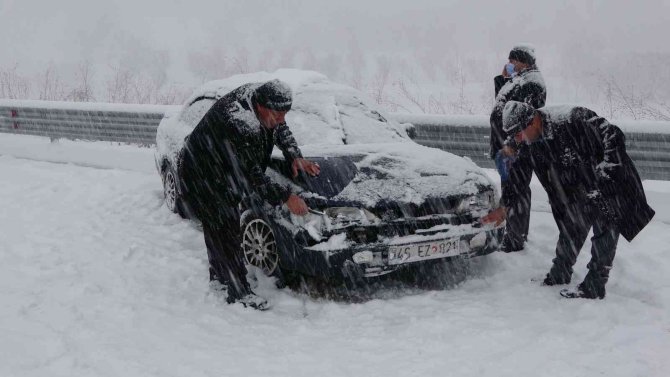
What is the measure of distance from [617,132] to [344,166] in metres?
2.00

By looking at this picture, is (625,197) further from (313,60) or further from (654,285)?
(313,60)

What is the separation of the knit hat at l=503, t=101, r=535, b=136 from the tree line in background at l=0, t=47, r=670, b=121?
13.8 ft

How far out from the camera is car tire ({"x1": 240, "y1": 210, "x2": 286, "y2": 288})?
4969 mm

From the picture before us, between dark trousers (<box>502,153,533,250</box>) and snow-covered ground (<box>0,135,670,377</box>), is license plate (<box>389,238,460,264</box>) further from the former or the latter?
dark trousers (<box>502,153,533,250</box>)

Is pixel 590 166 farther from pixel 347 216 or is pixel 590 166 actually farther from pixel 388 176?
pixel 347 216

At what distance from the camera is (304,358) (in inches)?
152

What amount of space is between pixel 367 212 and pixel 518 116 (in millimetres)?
1286

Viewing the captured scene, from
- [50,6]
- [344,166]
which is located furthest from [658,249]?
[50,6]

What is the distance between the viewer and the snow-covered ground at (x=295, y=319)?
3.67m

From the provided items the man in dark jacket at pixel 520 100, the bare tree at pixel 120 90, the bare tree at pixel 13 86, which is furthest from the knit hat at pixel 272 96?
the bare tree at pixel 13 86

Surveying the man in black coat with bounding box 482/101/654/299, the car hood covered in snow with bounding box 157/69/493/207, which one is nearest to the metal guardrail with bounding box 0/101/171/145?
the car hood covered in snow with bounding box 157/69/493/207

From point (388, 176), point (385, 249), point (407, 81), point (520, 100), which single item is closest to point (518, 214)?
point (520, 100)

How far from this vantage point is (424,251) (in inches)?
180

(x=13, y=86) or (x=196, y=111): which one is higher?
(x=196, y=111)
